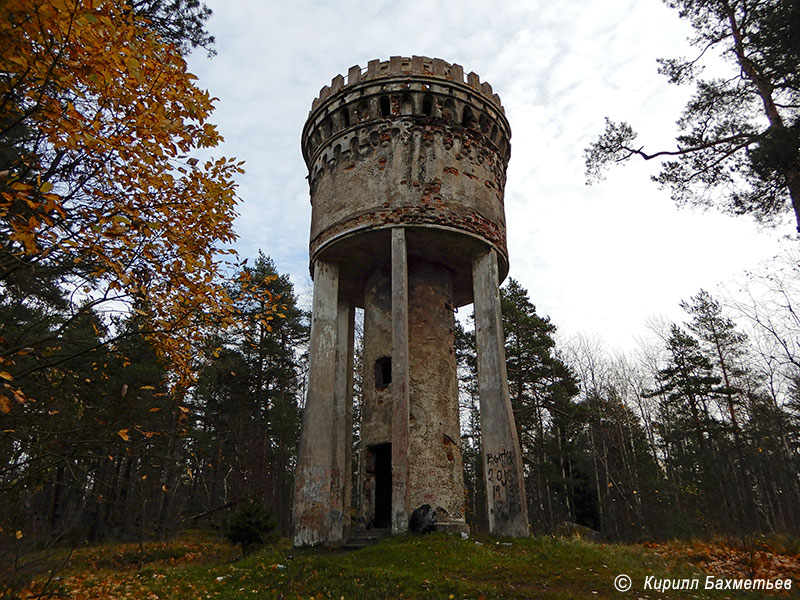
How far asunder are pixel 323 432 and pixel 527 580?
17.6 feet

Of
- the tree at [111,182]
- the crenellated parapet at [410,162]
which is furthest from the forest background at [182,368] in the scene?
the crenellated parapet at [410,162]

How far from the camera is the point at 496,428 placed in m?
10.4

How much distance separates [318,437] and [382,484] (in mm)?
2421

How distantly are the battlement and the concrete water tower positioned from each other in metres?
0.04

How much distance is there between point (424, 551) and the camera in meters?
8.16

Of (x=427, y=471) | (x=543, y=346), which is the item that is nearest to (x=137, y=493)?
(x=427, y=471)

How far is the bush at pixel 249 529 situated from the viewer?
12.0 meters

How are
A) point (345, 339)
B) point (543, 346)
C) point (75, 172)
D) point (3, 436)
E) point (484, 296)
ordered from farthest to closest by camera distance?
point (543, 346) → point (345, 339) → point (484, 296) → point (75, 172) → point (3, 436)

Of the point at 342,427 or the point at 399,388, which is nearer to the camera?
the point at 399,388

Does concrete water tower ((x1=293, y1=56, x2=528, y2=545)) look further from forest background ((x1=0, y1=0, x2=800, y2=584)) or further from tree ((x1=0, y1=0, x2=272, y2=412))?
tree ((x1=0, y1=0, x2=272, y2=412))

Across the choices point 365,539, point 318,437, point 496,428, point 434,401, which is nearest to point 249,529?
point 318,437

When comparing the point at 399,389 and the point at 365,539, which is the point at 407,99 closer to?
the point at 399,389

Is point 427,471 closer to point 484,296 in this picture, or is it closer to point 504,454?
point 504,454

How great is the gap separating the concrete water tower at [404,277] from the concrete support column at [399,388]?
31mm
